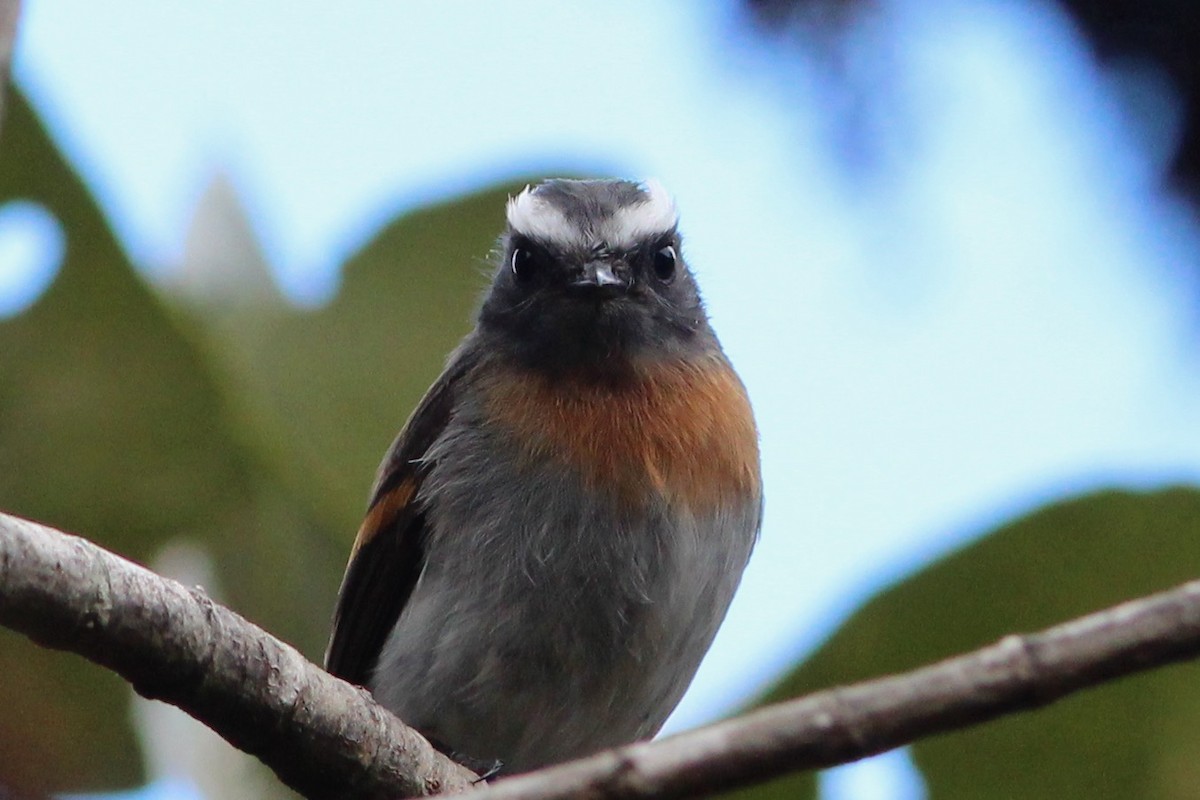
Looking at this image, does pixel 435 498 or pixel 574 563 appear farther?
pixel 435 498

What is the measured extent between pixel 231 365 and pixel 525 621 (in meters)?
1.13

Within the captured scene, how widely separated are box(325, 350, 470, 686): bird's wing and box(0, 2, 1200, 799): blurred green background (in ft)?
0.30

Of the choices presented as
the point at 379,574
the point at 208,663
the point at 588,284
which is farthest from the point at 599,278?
the point at 208,663

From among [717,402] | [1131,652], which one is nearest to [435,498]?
[717,402]

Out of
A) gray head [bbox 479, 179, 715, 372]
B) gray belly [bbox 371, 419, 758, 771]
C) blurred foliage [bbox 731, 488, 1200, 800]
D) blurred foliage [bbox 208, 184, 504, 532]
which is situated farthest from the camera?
gray head [bbox 479, 179, 715, 372]

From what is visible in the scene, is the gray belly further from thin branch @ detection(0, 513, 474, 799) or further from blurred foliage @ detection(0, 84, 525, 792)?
thin branch @ detection(0, 513, 474, 799)

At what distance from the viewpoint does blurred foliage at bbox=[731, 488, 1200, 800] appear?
3.95 m

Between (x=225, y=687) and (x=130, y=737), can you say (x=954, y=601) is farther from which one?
(x=130, y=737)

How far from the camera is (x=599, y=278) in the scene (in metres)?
4.67

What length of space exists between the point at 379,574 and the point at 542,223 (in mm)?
1199

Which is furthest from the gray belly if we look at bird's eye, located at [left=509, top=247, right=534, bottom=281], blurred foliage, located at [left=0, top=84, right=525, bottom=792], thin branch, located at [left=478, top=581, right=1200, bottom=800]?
thin branch, located at [left=478, top=581, right=1200, bottom=800]

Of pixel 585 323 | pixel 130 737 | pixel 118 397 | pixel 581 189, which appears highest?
pixel 581 189

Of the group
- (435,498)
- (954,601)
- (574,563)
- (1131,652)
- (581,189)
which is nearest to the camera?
(1131,652)

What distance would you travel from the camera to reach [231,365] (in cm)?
452
